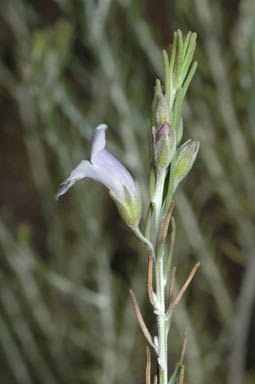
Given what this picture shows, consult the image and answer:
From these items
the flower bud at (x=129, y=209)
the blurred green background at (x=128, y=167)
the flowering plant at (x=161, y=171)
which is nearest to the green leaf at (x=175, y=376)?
the flowering plant at (x=161, y=171)

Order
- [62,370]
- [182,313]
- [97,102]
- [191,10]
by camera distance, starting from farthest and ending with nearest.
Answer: [62,370] → [97,102] → [182,313] → [191,10]

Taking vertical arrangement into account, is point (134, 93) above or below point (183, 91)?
above

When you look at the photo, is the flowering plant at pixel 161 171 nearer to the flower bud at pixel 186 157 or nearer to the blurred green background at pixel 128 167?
the flower bud at pixel 186 157

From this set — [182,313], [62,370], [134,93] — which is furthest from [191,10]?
[62,370]

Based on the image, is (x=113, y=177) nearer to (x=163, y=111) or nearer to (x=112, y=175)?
(x=112, y=175)

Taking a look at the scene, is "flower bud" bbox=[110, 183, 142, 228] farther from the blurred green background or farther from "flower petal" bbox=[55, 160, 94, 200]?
the blurred green background

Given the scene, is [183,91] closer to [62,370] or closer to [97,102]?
[97,102]
